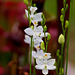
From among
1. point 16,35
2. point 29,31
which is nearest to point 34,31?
point 29,31

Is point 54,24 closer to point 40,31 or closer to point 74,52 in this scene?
point 40,31

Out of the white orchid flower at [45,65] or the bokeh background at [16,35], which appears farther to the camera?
the bokeh background at [16,35]

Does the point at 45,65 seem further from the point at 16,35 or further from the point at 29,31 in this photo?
the point at 16,35

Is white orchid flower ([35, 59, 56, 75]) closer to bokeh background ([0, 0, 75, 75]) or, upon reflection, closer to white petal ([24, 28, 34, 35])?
white petal ([24, 28, 34, 35])

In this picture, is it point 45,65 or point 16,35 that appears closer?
point 45,65

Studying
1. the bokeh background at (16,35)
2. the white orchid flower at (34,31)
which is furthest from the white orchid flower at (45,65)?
the bokeh background at (16,35)

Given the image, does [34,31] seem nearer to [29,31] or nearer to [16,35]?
[29,31]

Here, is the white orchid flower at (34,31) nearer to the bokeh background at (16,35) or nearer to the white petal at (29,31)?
the white petal at (29,31)

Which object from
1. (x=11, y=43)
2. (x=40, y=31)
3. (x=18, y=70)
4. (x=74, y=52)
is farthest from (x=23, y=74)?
(x=74, y=52)

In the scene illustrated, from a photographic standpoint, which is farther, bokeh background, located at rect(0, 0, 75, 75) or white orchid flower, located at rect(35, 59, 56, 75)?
bokeh background, located at rect(0, 0, 75, 75)

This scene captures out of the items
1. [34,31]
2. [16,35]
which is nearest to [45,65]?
[34,31]

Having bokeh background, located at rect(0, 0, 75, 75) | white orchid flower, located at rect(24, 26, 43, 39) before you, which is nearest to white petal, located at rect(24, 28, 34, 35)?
white orchid flower, located at rect(24, 26, 43, 39)
